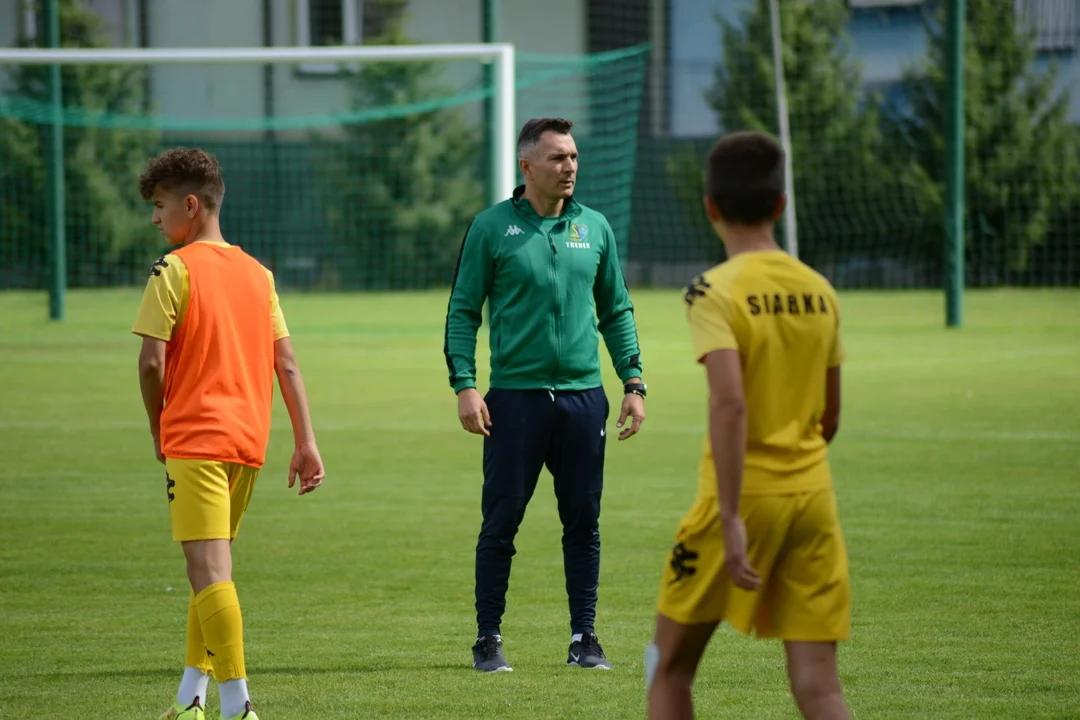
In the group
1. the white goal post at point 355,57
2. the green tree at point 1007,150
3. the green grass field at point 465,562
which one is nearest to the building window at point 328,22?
the green tree at point 1007,150

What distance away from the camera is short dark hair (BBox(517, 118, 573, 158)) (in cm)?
595

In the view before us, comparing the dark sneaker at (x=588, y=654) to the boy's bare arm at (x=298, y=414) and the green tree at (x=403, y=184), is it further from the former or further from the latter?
the green tree at (x=403, y=184)

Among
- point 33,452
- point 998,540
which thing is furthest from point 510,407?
point 33,452

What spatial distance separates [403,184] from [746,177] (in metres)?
26.8

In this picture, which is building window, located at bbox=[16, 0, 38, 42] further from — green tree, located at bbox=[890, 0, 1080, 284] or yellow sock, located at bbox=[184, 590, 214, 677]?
yellow sock, located at bbox=[184, 590, 214, 677]

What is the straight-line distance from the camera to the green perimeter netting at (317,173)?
26.6m

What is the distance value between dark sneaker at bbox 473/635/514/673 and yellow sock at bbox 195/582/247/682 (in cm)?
130

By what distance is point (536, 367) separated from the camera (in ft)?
19.6

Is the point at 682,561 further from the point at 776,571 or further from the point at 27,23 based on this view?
the point at 27,23

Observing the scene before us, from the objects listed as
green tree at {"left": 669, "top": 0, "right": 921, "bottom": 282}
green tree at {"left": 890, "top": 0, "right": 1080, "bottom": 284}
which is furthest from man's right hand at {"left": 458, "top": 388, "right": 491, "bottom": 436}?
green tree at {"left": 669, "top": 0, "right": 921, "bottom": 282}

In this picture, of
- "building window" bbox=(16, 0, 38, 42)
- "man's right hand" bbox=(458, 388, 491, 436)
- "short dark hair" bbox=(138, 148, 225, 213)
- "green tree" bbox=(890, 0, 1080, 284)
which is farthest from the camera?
"building window" bbox=(16, 0, 38, 42)

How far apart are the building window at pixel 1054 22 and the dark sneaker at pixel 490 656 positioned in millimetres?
28872

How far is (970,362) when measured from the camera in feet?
59.1

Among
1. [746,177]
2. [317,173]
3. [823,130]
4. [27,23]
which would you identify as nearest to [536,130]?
[746,177]
